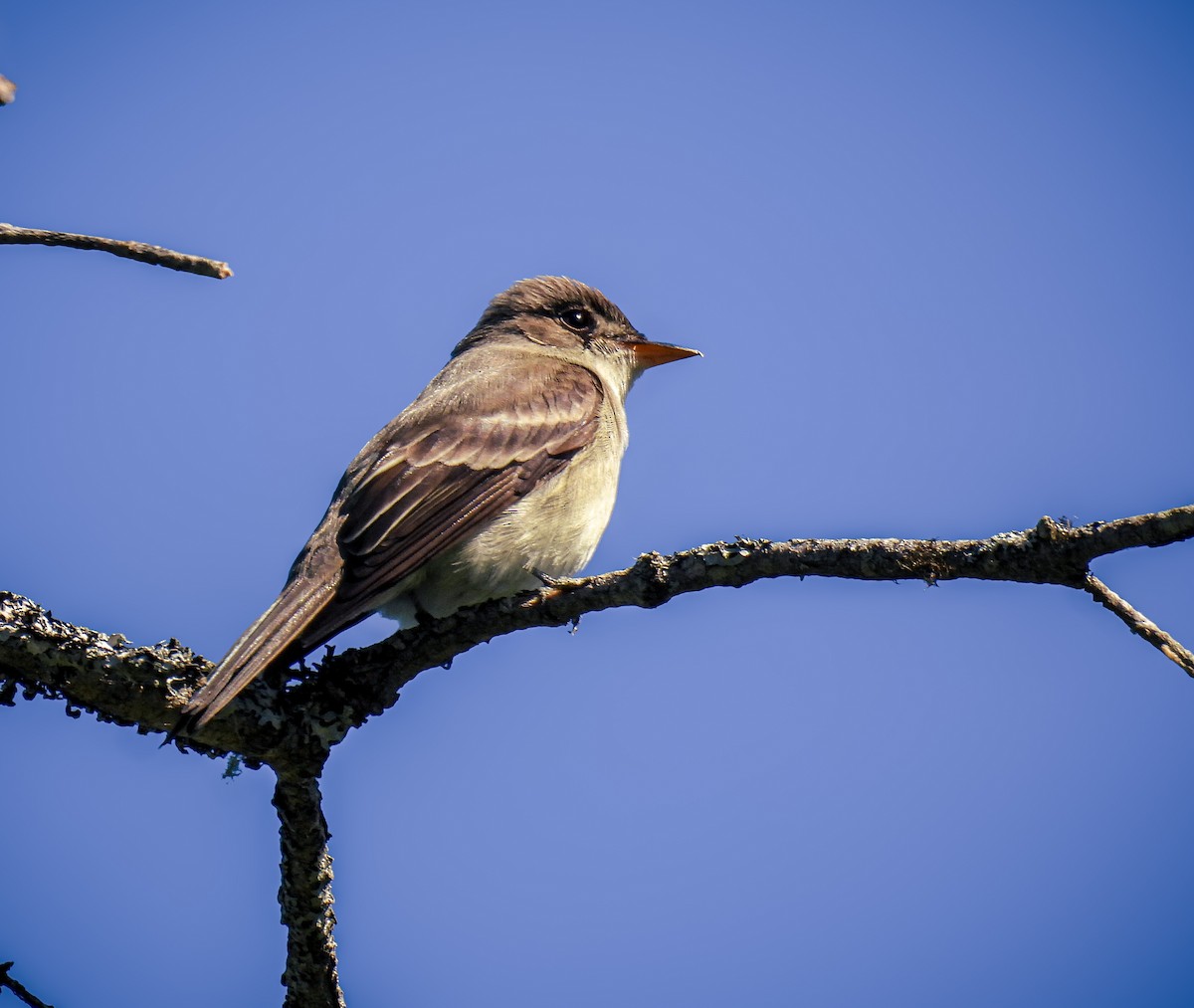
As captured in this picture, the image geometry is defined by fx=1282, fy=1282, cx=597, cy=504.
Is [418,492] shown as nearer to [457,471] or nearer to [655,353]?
[457,471]

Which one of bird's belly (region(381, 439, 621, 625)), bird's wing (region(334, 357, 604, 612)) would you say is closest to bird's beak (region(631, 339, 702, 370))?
bird's wing (region(334, 357, 604, 612))

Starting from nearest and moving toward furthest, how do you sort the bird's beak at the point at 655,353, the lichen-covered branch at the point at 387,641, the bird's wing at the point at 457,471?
1. the lichen-covered branch at the point at 387,641
2. the bird's wing at the point at 457,471
3. the bird's beak at the point at 655,353

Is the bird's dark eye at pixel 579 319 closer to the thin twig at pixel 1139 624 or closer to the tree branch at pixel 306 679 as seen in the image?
the tree branch at pixel 306 679

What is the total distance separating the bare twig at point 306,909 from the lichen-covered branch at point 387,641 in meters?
0.20

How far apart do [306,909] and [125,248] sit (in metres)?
2.27

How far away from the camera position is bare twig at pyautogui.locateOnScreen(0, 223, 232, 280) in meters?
3.17

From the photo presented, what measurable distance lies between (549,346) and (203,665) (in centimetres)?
398

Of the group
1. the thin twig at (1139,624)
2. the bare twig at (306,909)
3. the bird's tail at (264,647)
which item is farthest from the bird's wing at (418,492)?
the thin twig at (1139,624)

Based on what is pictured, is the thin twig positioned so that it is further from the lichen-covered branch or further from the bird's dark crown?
the bird's dark crown

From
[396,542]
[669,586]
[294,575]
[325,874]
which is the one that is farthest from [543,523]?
[325,874]

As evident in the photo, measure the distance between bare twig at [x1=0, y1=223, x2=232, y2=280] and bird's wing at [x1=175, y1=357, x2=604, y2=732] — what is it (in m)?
1.53

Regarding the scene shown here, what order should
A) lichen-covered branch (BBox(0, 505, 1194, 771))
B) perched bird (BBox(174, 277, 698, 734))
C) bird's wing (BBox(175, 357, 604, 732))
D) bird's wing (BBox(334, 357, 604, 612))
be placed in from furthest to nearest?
bird's wing (BBox(334, 357, 604, 612)) → perched bird (BBox(174, 277, 698, 734)) → bird's wing (BBox(175, 357, 604, 732)) → lichen-covered branch (BBox(0, 505, 1194, 771))

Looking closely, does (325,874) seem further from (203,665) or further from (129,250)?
(129,250)

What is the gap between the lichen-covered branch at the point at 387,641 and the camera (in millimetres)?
3783
